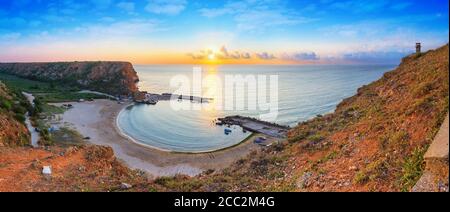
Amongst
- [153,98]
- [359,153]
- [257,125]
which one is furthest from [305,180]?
[153,98]

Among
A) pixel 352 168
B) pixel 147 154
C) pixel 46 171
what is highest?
A: pixel 352 168

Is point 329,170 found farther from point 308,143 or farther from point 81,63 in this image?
point 81,63

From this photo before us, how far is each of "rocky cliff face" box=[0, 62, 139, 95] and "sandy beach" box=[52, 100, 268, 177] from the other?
47.6m

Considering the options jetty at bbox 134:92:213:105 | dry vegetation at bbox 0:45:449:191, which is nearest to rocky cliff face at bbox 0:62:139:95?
jetty at bbox 134:92:213:105

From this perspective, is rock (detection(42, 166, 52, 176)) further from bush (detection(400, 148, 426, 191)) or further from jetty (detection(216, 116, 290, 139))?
jetty (detection(216, 116, 290, 139))

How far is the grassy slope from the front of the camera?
8070 mm

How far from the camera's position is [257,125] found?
54.9 m

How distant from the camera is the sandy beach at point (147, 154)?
108ft

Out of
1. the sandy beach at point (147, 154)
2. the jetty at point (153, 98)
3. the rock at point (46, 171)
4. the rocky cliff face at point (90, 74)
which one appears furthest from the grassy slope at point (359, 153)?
the rocky cliff face at point (90, 74)

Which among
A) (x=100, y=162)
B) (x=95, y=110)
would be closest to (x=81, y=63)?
(x=95, y=110)

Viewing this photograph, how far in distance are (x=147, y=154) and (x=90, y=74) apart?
326 ft

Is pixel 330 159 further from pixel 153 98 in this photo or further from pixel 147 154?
pixel 153 98

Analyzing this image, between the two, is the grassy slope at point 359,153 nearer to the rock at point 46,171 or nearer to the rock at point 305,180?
the rock at point 305,180
